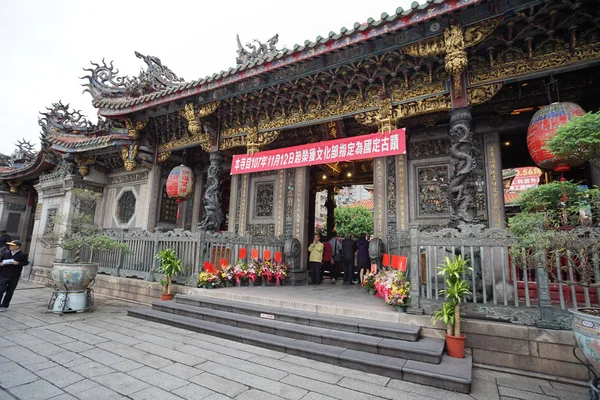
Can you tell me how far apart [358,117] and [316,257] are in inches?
148

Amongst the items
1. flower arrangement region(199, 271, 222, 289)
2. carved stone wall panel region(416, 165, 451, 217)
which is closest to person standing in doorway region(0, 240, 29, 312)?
flower arrangement region(199, 271, 222, 289)

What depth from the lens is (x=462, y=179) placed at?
498 centimetres

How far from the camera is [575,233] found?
123 inches

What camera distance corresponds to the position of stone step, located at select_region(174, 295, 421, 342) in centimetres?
380

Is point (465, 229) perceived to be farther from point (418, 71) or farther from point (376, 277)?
point (418, 71)

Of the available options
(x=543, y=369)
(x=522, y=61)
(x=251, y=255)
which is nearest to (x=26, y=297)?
(x=251, y=255)

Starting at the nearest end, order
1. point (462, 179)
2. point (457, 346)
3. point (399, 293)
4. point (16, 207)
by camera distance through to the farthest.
A: point (457, 346), point (399, 293), point (462, 179), point (16, 207)

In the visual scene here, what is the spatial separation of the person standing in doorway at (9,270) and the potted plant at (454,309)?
8.01m

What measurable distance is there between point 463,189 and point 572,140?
83.8 inches

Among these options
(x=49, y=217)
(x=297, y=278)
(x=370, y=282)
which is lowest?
(x=297, y=278)

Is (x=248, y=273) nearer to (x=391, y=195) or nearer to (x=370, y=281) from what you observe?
(x=370, y=281)

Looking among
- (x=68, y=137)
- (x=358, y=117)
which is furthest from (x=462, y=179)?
(x=68, y=137)

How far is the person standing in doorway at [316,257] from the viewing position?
786 cm

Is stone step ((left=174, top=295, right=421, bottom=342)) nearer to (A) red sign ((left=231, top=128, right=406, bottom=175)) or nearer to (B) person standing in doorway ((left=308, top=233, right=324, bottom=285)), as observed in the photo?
(B) person standing in doorway ((left=308, top=233, right=324, bottom=285))
